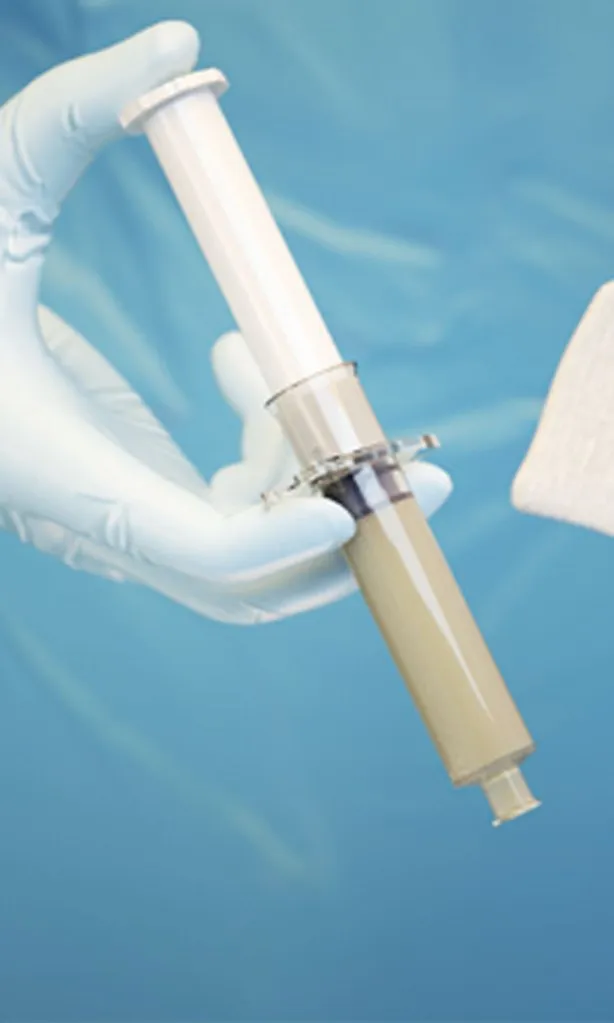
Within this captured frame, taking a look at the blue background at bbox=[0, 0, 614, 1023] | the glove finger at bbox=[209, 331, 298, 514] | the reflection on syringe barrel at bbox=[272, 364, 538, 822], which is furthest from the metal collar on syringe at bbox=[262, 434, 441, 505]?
the blue background at bbox=[0, 0, 614, 1023]

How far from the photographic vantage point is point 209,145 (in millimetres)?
512

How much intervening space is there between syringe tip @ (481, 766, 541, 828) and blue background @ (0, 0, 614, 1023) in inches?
24.1

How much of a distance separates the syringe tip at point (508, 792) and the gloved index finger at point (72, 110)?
27 centimetres

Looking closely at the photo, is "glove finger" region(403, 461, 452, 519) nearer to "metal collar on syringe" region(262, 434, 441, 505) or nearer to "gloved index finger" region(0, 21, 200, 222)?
"metal collar on syringe" region(262, 434, 441, 505)

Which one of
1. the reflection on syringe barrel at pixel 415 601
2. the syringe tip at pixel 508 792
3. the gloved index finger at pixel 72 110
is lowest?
the syringe tip at pixel 508 792

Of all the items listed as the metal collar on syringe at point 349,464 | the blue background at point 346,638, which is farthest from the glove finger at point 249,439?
the blue background at point 346,638

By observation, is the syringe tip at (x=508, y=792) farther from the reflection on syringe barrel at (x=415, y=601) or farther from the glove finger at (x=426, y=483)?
the glove finger at (x=426, y=483)

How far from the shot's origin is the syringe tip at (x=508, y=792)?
0.50 m

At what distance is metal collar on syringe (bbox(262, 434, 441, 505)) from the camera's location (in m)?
0.50

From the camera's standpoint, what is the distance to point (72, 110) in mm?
548

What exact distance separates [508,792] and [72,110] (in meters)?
0.29

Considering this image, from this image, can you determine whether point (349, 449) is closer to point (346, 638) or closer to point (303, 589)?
point (303, 589)

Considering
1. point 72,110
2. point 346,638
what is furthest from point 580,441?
point 346,638

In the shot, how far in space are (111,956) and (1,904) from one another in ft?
0.31
